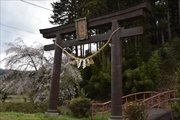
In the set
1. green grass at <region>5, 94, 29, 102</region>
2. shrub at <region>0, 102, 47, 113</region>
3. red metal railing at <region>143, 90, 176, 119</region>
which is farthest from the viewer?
green grass at <region>5, 94, 29, 102</region>

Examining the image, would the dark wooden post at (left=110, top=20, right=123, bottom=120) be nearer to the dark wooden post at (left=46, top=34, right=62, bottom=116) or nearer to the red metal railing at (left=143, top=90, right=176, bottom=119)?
the red metal railing at (left=143, top=90, right=176, bottom=119)

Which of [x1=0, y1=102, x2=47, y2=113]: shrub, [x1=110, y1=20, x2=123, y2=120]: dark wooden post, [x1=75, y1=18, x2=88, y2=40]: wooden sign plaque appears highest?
[x1=75, y1=18, x2=88, y2=40]: wooden sign plaque

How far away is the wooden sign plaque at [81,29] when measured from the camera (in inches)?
294

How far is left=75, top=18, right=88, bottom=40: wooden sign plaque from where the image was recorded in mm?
7477

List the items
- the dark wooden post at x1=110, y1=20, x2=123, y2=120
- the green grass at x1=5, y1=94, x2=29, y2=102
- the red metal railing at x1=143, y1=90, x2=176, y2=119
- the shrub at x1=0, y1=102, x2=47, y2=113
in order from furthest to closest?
the green grass at x1=5, y1=94, x2=29, y2=102 → the shrub at x1=0, y1=102, x2=47, y2=113 → the red metal railing at x1=143, y1=90, x2=176, y2=119 → the dark wooden post at x1=110, y1=20, x2=123, y2=120

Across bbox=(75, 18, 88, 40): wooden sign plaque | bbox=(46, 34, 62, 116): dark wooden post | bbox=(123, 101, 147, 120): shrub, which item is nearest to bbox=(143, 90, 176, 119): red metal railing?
bbox=(123, 101, 147, 120): shrub

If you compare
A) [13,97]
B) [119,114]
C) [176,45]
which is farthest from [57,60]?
[176,45]

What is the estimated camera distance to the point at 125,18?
6391 mm

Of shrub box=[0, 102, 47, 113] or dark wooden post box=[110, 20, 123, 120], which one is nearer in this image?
dark wooden post box=[110, 20, 123, 120]

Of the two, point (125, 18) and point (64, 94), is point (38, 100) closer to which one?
point (64, 94)

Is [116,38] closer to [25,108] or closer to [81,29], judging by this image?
[81,29]

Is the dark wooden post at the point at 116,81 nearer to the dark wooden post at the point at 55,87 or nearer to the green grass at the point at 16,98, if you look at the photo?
the dark wooden post at the point at 55,87

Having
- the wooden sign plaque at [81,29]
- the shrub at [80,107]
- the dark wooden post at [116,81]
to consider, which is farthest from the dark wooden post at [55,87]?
the dark wooden post at [116,81]

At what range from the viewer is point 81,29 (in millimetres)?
7594
